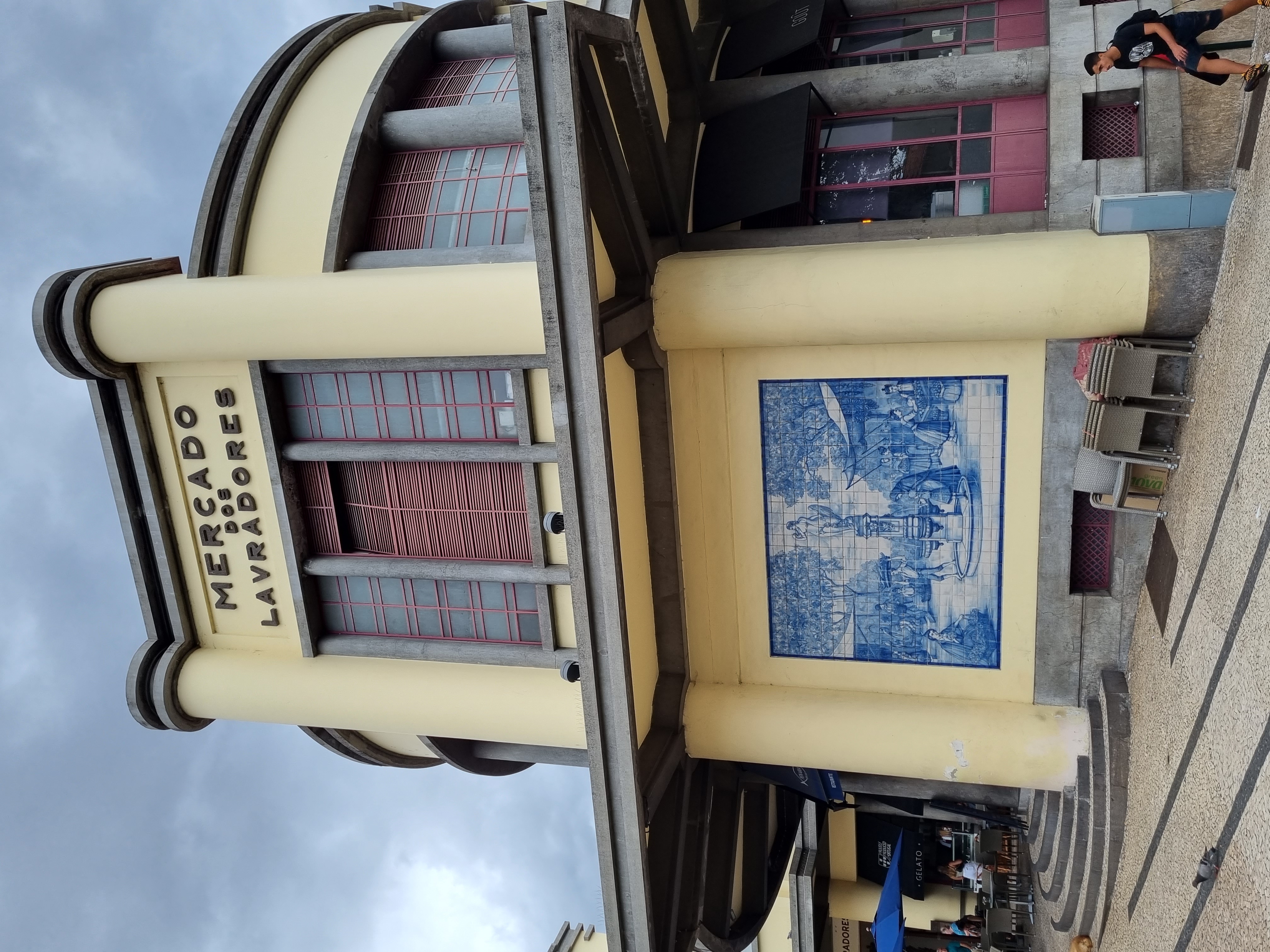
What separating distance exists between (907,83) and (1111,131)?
2.36 m

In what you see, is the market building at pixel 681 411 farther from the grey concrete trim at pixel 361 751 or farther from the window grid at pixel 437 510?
the grey concrete trim at pixel 361 751

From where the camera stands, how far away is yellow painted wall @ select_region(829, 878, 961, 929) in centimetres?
1947

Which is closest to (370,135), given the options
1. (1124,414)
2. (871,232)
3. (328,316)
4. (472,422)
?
(328,316)

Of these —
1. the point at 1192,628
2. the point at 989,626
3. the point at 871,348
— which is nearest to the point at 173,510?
the point at 871,348

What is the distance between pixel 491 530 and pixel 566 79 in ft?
17.4

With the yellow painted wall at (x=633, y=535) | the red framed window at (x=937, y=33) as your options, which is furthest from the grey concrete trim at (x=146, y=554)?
the red framed window at (x=937, y=33)

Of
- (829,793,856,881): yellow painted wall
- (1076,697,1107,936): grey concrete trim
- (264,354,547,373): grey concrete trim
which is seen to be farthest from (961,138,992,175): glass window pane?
(829,793,856,881): yellow painted wall

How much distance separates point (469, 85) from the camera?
11.6 m

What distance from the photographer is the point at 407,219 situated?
10.7 meters

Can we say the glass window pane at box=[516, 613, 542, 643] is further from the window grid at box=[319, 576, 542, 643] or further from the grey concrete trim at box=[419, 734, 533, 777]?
the grey concrete trim at box=[419, 734, 533, 777]

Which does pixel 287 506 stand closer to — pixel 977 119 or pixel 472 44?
pixel 472 44

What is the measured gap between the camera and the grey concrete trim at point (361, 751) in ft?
43.4

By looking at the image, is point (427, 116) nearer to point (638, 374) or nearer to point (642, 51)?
point (642, 51)

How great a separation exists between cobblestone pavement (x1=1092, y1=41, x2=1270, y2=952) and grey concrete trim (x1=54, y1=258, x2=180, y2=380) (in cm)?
1199
